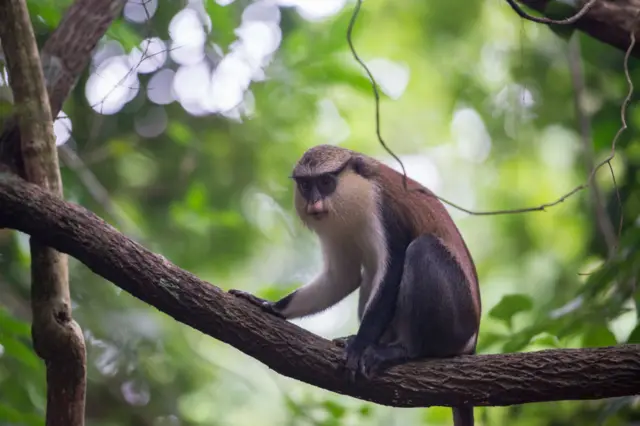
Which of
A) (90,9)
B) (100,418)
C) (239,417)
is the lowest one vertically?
(239,417)

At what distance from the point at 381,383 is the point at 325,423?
1903 millimetres

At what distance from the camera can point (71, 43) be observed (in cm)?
470

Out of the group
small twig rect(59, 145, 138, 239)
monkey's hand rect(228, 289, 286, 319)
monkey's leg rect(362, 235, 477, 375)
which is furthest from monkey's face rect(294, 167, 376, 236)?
small twig rect(59, 145, 138, 239)

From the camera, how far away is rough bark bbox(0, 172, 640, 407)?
3.79m

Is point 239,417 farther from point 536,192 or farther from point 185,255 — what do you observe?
point 536,192

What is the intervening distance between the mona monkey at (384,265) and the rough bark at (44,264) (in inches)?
36.8

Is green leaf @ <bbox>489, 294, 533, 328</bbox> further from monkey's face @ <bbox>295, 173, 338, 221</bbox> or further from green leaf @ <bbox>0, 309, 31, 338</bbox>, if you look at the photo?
green leaf @ <bbox>0, 309, 31, 338</bbox>

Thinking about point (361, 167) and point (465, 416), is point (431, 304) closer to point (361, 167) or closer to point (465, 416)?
point (465, 416)

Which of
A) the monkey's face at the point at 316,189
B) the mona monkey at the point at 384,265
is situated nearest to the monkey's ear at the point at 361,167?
the mona monkey at the point at 384,265

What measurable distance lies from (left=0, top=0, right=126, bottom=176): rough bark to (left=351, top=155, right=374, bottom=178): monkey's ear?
174cm

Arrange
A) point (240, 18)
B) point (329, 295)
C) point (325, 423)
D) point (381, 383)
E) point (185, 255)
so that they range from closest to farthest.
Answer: point (381, 383) → point (329, 295) → point (325, 423) → point (240, 18) → point (185, 255)

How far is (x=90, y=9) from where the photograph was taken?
471 cm

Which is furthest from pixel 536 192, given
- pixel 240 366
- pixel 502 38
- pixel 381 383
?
pixel 381 383

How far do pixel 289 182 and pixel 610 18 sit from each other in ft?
11.2
